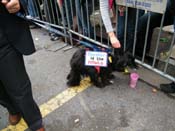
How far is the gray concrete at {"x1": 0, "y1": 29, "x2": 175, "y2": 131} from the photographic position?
6.72 ft

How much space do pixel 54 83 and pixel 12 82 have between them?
1.24m

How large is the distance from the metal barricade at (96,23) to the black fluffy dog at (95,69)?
38 cm

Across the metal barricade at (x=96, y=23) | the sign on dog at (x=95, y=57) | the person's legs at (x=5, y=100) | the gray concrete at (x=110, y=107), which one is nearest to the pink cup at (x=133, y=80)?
the gray concrete at (x=110, y=107)

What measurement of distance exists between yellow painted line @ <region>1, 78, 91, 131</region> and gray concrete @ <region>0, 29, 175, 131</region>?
0.06m

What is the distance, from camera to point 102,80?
2561 millimetres

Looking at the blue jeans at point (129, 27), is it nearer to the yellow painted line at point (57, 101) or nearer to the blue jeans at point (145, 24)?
the blue jeans at point (145, 24)

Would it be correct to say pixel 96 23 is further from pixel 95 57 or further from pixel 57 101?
pixel 57 101

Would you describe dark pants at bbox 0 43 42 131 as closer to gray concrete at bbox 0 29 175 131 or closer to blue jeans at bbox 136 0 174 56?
gray concrete at bbox 0 29 175 131

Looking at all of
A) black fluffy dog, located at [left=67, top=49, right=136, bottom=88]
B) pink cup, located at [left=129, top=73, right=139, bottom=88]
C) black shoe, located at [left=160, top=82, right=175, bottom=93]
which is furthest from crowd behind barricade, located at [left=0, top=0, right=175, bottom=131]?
pink cup, located at [left=129, top=73, right=139, bottom=88]

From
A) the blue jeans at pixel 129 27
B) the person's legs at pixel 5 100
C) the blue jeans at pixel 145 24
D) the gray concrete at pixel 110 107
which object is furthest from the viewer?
the blue jeans at pixel 145 24

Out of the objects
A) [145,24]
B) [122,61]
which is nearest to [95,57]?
[122,61]

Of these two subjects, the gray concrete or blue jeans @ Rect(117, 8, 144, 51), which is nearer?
the gray concrete

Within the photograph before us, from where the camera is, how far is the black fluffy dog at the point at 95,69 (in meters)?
2.39

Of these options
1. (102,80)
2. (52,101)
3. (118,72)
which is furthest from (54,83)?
(118,72)
